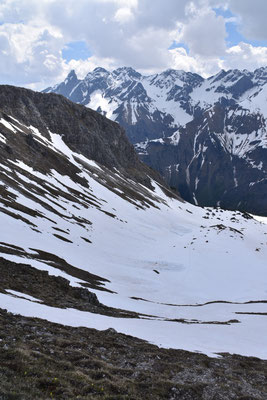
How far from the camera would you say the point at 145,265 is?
185 ft

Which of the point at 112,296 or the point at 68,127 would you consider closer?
the point at 112,296

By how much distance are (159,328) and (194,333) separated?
2974 millimetres

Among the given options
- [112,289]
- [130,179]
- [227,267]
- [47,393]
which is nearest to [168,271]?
[227,267]

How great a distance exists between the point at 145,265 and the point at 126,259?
3.55 m

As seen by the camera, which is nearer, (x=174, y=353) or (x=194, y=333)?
(x=174, y=353)

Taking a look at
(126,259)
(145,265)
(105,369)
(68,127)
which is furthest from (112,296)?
(68,127)

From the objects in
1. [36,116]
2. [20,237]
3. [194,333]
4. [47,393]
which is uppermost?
[36,116]

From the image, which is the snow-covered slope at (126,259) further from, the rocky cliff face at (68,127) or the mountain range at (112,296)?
the rocky cliff face at (68,127)

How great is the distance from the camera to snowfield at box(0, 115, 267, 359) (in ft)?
78.6

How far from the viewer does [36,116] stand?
467 feet

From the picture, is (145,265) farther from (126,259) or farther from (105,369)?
(105,369)

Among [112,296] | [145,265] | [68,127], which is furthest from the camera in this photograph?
[68,127]

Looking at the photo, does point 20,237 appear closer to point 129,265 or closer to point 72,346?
point 129,265

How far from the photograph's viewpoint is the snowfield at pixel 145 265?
23953 millimetres
